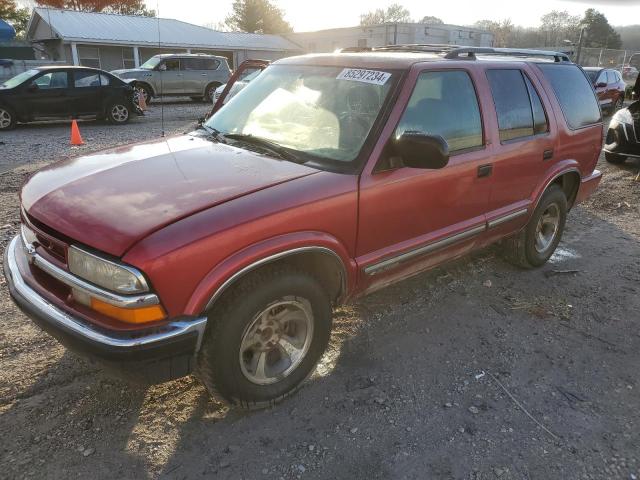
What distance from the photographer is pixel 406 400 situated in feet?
9.58

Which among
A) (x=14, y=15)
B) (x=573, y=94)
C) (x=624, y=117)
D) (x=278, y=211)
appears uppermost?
(x=14, y=15)

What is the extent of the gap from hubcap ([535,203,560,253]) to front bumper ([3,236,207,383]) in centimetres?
360

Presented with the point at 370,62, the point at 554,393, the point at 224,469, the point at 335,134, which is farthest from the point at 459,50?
the point at 224,469

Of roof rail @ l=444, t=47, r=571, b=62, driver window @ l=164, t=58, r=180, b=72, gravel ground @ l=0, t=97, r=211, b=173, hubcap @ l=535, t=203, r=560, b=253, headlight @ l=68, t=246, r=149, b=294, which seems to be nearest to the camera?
headlight @ l=68, t=246, r=149, b=294

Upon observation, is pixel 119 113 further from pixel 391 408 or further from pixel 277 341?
pixel 391 408

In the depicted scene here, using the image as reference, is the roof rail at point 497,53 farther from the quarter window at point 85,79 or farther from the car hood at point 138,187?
the quarter window at point 85,79

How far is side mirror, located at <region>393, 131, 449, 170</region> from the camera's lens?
2719mm

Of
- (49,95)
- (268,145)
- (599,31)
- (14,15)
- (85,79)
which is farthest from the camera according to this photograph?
(599,31)

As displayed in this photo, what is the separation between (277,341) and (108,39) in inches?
1161

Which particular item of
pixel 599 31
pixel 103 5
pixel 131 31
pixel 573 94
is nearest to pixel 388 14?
pixel 599 31

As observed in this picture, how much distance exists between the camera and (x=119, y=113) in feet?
44.7

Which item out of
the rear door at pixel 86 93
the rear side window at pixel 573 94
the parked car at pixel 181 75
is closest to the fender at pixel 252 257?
the rear side window at pixel 573 94

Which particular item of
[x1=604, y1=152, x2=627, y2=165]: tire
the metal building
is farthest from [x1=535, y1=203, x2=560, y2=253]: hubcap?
the metal building

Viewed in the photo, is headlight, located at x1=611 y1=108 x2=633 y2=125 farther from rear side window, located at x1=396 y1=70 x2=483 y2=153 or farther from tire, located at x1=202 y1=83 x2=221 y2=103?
tire, located at x1=202 y1=83 x2=221 y2=103
